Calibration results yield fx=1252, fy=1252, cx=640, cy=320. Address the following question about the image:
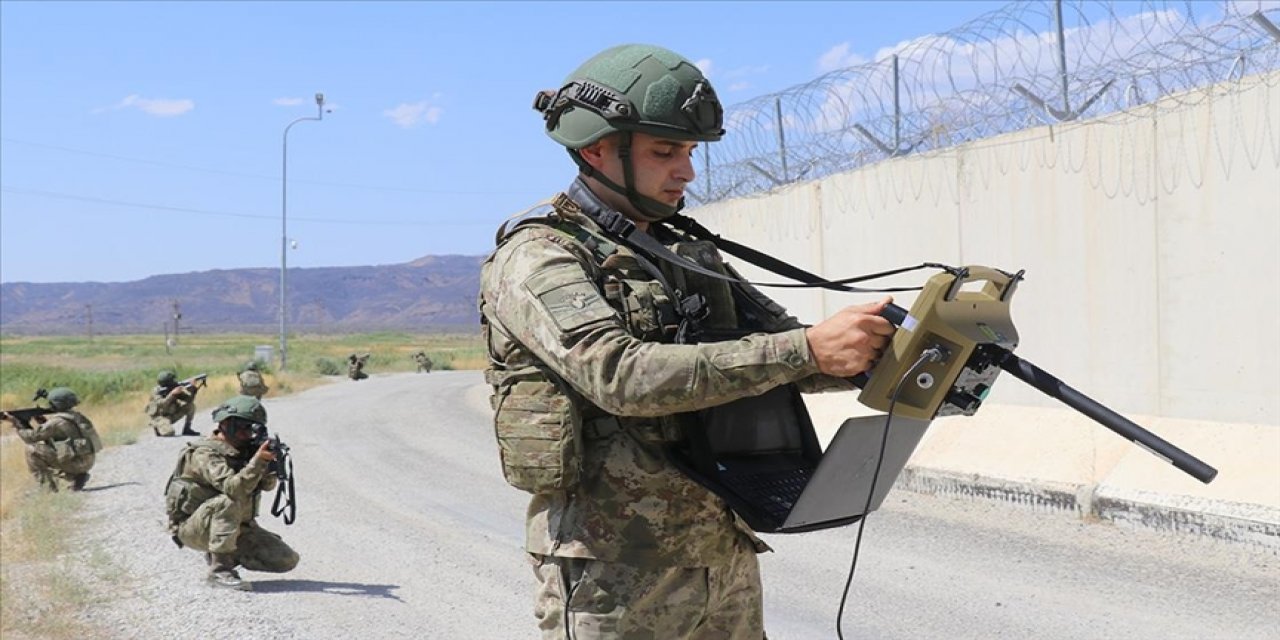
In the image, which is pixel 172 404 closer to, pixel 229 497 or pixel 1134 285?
pixel 229 497

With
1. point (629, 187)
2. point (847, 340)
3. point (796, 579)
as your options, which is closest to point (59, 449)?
point (796, 579)

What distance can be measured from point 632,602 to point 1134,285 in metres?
7.83

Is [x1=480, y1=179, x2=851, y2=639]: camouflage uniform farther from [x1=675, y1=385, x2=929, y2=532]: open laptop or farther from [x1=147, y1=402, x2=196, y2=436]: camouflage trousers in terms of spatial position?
[x1=147, y1=402, x2=196, y2=436]: camouflage trousers

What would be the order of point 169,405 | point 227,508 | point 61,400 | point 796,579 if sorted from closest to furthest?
point 796,579
point 227,508
point 61,400
point 169,405

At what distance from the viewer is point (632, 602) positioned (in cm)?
236

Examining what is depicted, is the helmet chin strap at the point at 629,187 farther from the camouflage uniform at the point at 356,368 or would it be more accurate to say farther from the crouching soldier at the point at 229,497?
the camouflage uniform at the point at 356,368

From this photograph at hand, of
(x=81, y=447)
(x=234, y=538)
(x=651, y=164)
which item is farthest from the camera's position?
(x=81, y=447)

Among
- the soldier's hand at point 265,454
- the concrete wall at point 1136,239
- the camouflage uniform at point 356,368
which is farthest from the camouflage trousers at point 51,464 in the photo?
the camouflage uniform at point 356,368

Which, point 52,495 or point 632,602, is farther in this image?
point 52,495

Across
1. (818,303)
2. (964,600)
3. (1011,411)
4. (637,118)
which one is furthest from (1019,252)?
(637,118)

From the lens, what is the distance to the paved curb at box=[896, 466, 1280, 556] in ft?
22.7

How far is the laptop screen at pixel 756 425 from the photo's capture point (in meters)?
2.39

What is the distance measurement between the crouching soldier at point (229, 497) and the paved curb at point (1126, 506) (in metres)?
4.68

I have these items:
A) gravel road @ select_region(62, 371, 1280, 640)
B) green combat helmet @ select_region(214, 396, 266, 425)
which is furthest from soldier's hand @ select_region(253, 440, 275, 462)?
gravel road @ select_region(62, 371, 1280, 640)
